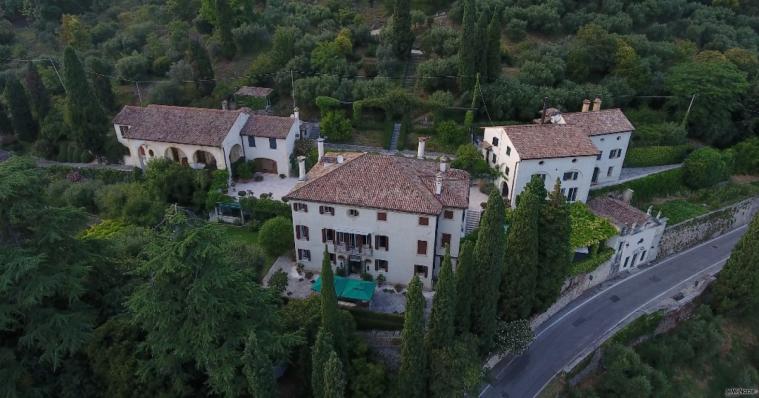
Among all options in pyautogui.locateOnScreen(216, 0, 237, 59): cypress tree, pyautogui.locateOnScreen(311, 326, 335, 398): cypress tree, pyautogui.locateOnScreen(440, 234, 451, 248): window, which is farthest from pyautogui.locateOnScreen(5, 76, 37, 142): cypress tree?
pyautogui.locateOnScreen(311, 326, 335, 398): cypress tree

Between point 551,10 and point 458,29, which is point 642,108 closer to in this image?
point 551,10

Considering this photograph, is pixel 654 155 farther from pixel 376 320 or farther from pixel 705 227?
pixel 376 320

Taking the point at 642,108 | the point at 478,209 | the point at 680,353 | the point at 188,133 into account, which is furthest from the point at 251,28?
the point at 680,353

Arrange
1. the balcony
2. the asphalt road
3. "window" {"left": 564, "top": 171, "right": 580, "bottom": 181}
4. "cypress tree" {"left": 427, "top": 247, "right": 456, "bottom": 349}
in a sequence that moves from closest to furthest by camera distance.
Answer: "cypress tree" {"left": 427, "top": 247, "right": 456, "bottom": 349} → the asphalt road → the balcony → "window" {"left": 564, "top": 171, "right": 580, "bottom": 181}

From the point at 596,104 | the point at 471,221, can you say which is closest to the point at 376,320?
the point at 471,221

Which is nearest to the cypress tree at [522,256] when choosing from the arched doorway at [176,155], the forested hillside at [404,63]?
the forested hillside at [404,63]

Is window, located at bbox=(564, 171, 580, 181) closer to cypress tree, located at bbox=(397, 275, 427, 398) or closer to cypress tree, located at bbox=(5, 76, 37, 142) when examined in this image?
cypress tree, located at bbox=(397, 275, 427, 398)
